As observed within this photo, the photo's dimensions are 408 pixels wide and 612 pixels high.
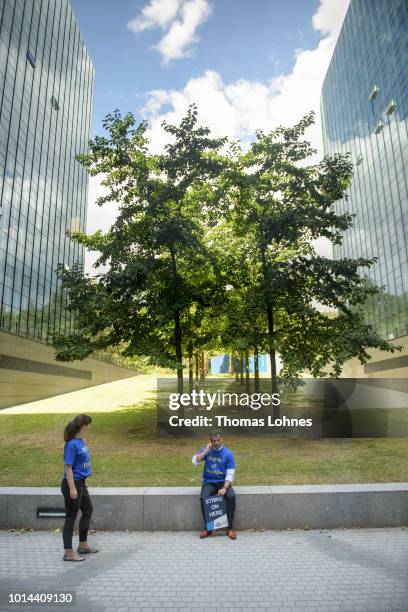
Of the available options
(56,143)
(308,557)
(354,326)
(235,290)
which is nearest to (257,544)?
(308,557)

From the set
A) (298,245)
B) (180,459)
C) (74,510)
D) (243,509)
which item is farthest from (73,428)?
(298,245)

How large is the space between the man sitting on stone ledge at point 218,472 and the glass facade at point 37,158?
26.8 meters

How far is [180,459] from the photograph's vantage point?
11430mm

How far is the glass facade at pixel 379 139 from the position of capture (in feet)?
121

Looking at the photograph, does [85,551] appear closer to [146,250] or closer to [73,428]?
[73,428]

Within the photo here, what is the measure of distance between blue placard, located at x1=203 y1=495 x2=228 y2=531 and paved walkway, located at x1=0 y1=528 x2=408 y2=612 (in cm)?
20

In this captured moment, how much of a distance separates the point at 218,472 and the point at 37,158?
127ft

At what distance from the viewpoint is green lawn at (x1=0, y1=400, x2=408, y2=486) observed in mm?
9461

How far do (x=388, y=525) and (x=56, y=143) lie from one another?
4564cm

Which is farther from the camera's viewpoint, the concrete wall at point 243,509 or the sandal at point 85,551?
the concrete wall at point 243,509

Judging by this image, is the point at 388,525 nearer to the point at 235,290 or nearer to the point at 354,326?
the point at 354,326

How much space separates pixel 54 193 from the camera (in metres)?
43.0

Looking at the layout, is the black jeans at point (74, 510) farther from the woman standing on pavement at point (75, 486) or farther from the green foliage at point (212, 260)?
the green foliage at point (212, 260)

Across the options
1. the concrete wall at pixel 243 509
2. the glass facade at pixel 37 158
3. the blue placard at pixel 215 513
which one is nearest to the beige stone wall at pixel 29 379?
the glass facade at pixel 37 158
